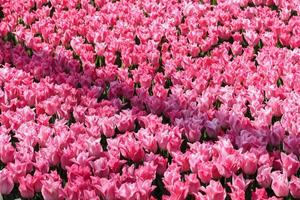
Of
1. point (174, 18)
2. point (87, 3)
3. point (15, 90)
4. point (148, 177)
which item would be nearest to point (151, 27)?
point (174, 18)

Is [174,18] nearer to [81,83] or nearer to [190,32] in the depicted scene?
[190,32]

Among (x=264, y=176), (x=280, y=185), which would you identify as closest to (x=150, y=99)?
(x=264, y=176)

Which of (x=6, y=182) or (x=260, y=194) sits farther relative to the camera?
(x=6, y=182)

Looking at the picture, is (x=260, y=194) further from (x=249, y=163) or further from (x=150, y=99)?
(x=150, y=99)

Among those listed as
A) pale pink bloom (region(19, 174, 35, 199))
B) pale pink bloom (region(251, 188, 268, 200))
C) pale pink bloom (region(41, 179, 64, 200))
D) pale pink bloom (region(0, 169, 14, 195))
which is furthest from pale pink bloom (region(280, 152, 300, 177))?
pale pink bloom (region(0, 169, 14, 195))

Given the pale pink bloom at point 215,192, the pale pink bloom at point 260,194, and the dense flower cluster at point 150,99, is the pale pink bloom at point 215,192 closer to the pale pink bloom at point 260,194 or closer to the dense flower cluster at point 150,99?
the dense flower cluster at point 150,99

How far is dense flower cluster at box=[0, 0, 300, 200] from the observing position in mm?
3031

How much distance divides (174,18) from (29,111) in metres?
2.45

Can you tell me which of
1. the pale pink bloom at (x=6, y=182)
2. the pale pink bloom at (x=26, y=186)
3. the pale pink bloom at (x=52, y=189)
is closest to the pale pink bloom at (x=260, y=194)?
the pale pink bloom at (x=52, y=189)

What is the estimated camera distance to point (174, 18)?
5.86 metres

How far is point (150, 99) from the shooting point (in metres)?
3.99

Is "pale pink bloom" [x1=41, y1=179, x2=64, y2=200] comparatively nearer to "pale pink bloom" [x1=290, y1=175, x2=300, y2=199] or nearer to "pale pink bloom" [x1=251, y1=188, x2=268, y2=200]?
"pale pink bloom" [x1=251, y1=188, x2=268, y2=200]

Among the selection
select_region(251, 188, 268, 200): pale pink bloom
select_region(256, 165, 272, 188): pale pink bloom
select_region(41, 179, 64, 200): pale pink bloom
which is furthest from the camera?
select_region(256, 165, 272, 188): pale pink bloom

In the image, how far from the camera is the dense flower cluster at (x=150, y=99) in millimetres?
3031
